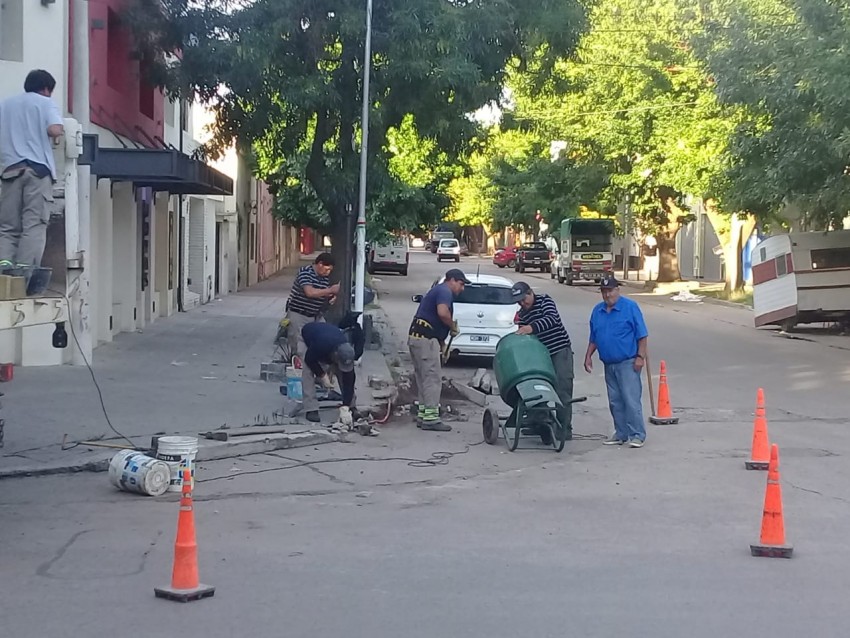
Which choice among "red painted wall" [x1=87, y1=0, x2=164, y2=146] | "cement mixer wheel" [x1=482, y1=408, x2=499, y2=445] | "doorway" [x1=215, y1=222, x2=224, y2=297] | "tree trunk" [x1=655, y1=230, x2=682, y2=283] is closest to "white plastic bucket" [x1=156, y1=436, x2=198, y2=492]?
"cement mixer wheel" [x1=482, y1=408, x2=499, y2=445]

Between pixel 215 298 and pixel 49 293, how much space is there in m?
26.9

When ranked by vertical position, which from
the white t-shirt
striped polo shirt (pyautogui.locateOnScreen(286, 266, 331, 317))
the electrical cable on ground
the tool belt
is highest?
the white t-shirt

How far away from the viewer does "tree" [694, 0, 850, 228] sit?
18188mm

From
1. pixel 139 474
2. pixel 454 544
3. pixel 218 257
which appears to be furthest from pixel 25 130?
pixel 218 257

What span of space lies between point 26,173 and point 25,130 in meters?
0.29

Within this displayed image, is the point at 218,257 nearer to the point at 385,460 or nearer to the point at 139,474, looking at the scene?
the point at 385,460

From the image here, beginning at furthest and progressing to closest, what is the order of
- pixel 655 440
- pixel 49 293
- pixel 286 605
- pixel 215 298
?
pixel 215 298, pixel 655 440, pixel 49 293, pixel 286 605

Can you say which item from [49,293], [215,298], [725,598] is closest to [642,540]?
[725,598]

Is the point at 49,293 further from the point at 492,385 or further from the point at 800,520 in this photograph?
the point at 492,385

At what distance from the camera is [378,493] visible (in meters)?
9.64

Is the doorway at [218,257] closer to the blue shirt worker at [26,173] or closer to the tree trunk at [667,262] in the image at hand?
the tree trunk at [667,262]

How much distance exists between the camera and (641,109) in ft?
129

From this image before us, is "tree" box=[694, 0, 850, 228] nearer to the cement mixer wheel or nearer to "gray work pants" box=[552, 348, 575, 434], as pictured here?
"gray work pants" box=[552, 348, 575, 434]

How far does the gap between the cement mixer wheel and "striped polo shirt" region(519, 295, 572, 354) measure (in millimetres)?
901
